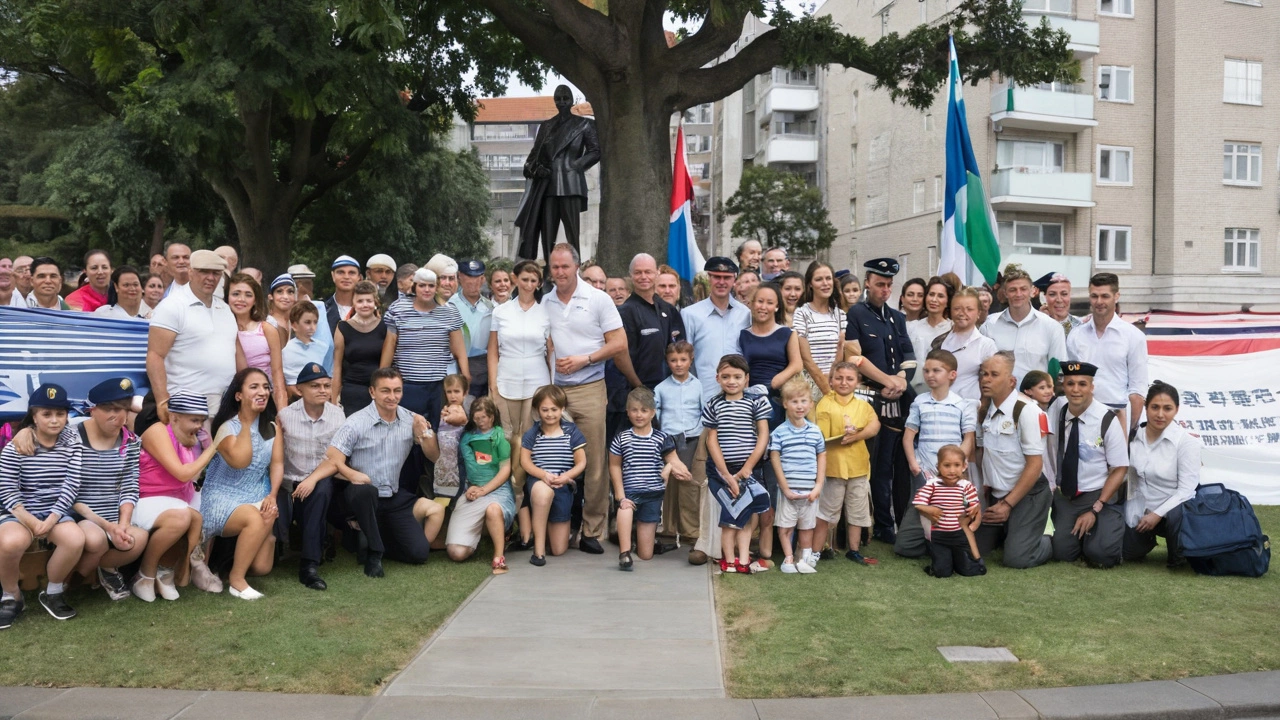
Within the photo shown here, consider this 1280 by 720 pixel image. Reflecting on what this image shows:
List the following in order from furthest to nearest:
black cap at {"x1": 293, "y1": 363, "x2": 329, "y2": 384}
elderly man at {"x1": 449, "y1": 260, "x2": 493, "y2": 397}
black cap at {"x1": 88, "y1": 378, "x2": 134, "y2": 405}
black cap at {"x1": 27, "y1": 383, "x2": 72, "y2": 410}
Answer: elderly man at {"x1": 449, "y1": 260, "x2": 493, "y2": 397} → black cap at {"x1": 293, "y1": 363, "x2": 329, "y2": 384} → black cap at {"x1": 88, "y1": 378, "x2": 134, "y2": 405} → black cap at {"x1": 27, "y1": 383, "x2": 72, "y2": 410}

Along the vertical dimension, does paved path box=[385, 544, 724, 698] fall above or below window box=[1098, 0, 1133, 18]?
below

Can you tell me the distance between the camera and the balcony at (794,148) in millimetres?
54656

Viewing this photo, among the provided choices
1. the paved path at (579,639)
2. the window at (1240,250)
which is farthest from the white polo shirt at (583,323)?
the window at (1240,250)

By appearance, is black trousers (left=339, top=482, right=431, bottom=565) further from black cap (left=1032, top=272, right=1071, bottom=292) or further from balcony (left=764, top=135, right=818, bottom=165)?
balcony (left=764, top=135, right=818, bottom=165)

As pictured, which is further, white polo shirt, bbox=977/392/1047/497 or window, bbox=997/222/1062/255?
window, bbox=997/222/1062/255

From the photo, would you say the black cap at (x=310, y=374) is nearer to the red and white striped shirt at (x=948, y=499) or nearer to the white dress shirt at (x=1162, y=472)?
the red and white striped shirt at (x=948, y=499)

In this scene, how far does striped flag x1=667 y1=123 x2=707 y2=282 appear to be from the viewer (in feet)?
44.7

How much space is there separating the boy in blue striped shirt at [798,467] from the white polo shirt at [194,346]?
382 cm

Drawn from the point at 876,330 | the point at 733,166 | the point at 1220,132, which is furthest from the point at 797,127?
the point at 876,330

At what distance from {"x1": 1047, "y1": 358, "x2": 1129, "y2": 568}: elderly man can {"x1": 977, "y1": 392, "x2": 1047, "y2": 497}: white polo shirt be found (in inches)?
11.6

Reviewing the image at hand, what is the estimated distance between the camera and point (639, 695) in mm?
5113

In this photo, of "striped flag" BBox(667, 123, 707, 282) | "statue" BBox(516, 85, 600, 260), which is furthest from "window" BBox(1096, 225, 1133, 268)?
"statue" BBox(516, 85, 600, 260)

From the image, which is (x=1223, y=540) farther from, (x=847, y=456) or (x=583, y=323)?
(x=583, y=323)

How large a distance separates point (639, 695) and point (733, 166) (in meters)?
61.1
